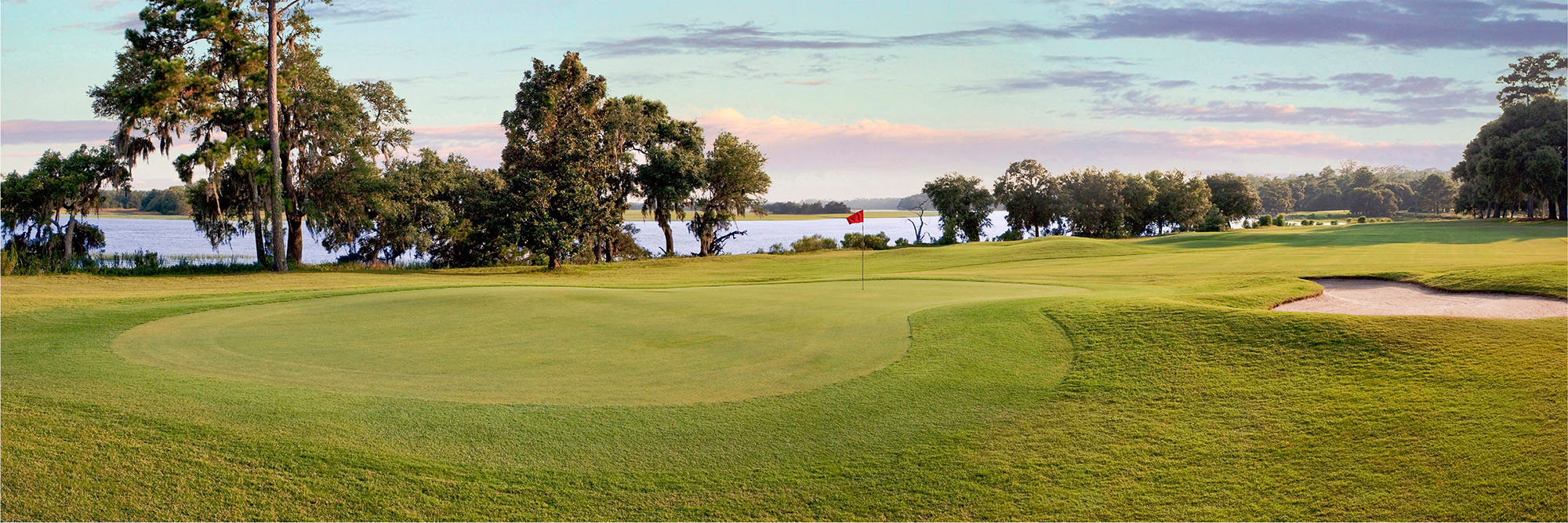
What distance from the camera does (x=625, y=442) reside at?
22.9 ft

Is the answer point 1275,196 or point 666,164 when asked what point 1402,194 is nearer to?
point 1275,196

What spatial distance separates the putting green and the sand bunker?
5.75m

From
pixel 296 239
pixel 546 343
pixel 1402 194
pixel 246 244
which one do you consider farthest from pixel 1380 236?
pixel 1402 194

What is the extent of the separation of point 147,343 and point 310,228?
1103 inches

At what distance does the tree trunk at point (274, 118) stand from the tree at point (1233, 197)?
239 feet

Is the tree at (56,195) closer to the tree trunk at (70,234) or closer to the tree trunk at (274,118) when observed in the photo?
the tree trunk at (70,234)

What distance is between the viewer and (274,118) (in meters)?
32.8

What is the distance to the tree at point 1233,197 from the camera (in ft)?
255

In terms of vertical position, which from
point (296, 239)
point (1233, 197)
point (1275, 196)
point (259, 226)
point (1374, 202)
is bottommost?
point (296, 239)

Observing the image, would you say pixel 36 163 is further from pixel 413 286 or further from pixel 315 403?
pixel 315 403

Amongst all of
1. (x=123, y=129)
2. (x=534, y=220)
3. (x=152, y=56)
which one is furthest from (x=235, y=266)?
(x=534, y=220)

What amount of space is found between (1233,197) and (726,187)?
174 feet

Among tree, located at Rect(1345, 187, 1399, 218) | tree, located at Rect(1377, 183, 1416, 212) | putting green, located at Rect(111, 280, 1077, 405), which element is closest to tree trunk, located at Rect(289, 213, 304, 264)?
putting green, located at Rect(111, 280, 1077, 405)

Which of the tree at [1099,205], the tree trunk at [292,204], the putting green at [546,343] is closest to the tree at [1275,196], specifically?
the tree at [1099,205]
